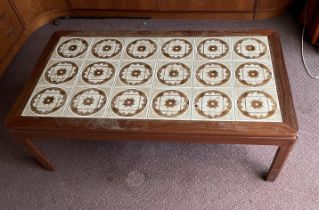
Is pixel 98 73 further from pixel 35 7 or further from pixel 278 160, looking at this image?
pixel 35 7

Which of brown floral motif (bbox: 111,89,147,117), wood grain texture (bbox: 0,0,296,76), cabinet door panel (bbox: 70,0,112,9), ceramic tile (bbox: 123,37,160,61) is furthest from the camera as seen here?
cabinet door panel (bbox: 70,0,112,9)

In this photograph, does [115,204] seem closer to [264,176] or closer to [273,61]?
[264,176]

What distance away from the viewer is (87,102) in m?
1.20

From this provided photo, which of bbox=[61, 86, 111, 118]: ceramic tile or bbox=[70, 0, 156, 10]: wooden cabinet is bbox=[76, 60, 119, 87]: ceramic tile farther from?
bbox=[70, 0, 156, 10]: wooden cabinet

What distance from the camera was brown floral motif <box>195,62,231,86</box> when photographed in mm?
1220

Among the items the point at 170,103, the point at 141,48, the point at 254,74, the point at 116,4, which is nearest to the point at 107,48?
the point at 141,48

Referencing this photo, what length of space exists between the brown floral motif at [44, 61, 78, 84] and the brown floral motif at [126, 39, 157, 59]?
0.84 feet

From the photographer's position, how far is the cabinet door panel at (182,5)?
1971 mm

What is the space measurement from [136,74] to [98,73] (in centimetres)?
17

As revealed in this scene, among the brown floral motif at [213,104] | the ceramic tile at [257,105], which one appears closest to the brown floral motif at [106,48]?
the brown floral motif at [213,104]

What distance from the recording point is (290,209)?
124 centimetres

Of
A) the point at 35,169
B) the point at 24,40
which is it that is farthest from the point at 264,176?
the point at 24,40

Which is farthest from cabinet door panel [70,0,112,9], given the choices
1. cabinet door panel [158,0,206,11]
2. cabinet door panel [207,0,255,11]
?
cabinet door panel [207,0,255,11]

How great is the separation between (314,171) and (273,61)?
516 mm
